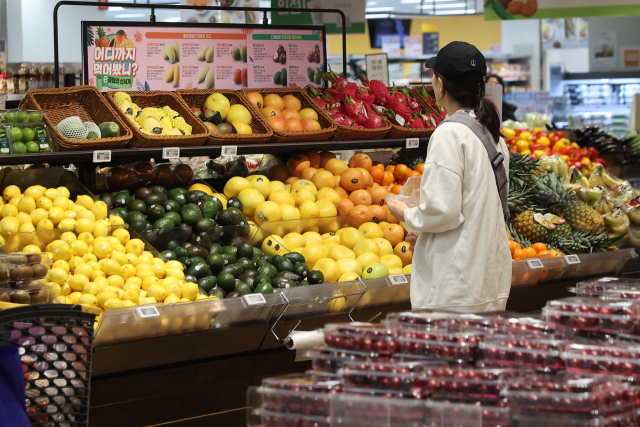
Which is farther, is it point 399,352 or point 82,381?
point 82,381

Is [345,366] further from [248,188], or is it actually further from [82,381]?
[248,188]

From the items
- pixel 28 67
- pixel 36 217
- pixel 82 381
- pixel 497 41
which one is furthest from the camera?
pixel 497 41

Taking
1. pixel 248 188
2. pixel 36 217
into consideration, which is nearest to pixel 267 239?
pixel 248 188

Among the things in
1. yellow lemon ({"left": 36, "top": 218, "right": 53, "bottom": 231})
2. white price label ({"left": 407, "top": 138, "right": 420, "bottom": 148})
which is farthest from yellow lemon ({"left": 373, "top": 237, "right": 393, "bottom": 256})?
yellow lemon ({"left": 36, "top": 218, "right": 53, "bottom": 231})

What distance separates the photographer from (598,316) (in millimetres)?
1518

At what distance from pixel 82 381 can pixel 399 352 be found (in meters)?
0.89

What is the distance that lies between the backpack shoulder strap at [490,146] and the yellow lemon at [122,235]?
5.25ft

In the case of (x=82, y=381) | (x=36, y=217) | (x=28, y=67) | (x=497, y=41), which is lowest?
(x=82, y=381)

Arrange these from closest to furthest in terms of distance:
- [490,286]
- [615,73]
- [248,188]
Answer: [490,286]
[248,188]
[615,73]

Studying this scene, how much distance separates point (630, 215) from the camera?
4.91m

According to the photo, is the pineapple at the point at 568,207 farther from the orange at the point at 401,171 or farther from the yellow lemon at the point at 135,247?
the yellow lemon at the point at 135,247

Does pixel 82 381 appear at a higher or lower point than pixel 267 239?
lower

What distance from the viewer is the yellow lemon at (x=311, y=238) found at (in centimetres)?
365

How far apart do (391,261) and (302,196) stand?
700 mm
